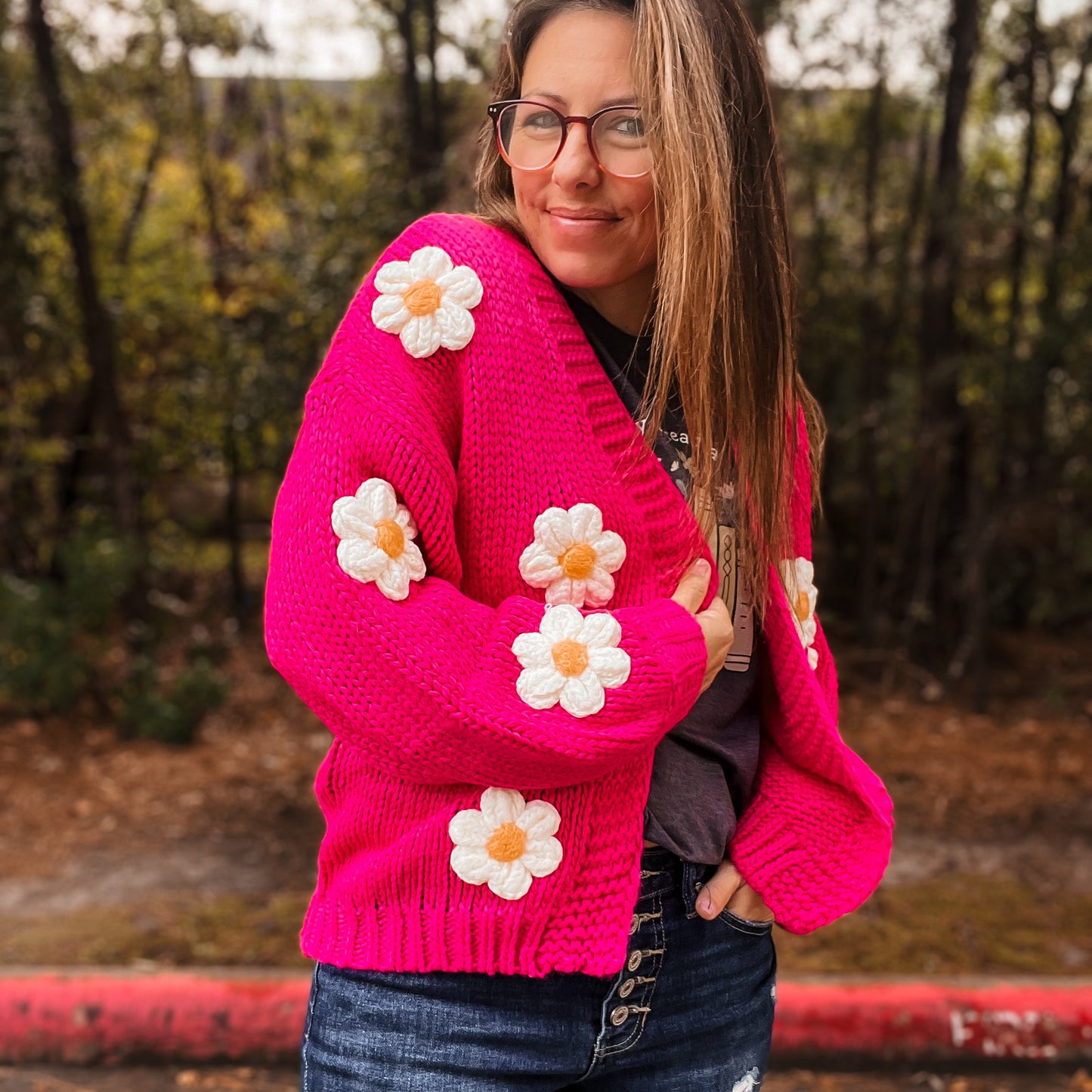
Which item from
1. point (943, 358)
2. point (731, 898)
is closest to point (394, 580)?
point (731, 898)

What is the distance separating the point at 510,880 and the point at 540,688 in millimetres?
209

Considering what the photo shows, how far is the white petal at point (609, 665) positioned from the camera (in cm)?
117

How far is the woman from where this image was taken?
1146mm

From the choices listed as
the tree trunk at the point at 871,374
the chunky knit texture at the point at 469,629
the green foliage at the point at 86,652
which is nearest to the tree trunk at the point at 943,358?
the tree trunk at the point at 871,374

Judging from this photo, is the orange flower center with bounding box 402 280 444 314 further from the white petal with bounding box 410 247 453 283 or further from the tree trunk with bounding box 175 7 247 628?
the tree trunk with bounding box 175 7 247 628

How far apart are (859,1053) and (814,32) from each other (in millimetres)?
4309

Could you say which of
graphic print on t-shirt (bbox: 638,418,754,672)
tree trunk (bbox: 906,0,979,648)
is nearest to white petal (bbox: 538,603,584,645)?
graphic print on t-shirt (bbox: 638,418,754,672)

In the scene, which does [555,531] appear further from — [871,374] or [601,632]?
[871,374]

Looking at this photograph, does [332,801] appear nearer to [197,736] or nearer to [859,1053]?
[859,1053]

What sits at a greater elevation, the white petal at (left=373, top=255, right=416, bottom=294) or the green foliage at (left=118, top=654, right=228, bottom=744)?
the white petal at (left=373, top=255, right=416, bottom=294)

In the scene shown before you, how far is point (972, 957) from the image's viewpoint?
3.28 meters

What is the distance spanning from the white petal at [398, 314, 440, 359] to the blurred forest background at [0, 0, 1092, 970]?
3.13m

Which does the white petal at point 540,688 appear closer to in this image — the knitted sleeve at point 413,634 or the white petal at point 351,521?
the knitted sleeve at point 413,634

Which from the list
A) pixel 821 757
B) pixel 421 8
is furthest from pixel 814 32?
pixel 821 757
